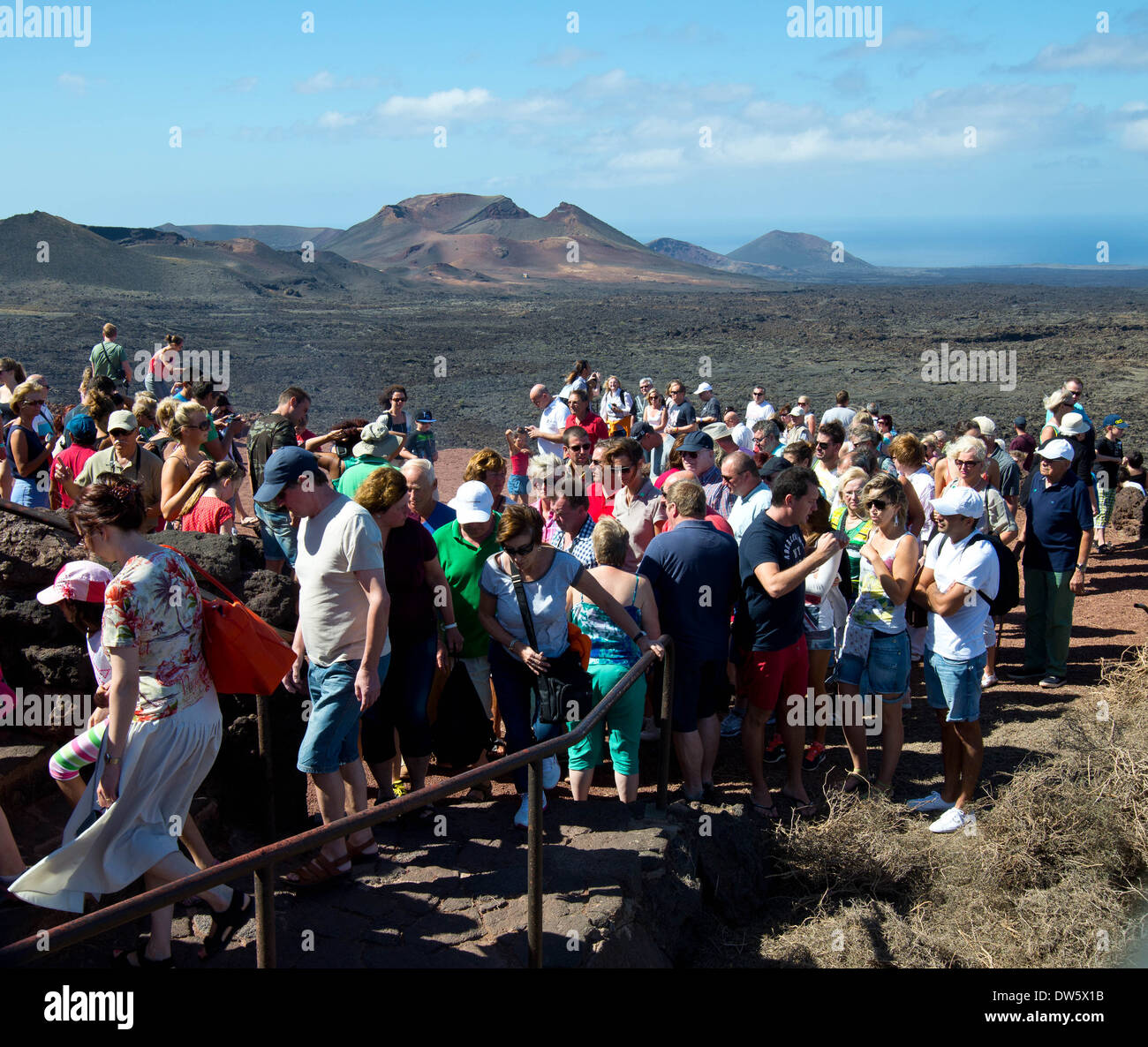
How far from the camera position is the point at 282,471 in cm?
423

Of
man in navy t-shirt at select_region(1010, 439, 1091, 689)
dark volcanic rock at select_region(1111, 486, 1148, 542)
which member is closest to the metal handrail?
man in navy t-shirt at select_region(1010, 439, 1091, 689)

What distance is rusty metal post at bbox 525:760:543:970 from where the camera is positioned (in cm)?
348

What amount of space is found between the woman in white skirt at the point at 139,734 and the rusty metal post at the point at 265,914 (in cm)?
83

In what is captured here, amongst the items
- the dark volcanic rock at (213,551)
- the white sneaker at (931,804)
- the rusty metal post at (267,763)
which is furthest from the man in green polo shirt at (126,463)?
the white sneaker at (931,804)

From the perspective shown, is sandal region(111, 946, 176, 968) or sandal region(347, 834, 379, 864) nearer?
sandal region(111, 946, 176, 968)

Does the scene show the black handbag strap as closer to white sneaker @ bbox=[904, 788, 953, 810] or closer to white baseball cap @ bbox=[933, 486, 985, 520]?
white baseball cap @ bbox=[933, 486, 985, 520]

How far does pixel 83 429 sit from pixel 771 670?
16.2ft

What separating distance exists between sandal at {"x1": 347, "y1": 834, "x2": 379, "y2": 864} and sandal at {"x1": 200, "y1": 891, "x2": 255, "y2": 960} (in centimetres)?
64

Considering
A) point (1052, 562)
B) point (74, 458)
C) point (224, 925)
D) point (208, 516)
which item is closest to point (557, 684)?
point (224, 925)

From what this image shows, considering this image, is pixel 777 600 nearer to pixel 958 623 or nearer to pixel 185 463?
pixel 958 623

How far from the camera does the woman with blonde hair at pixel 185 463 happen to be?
6.36m

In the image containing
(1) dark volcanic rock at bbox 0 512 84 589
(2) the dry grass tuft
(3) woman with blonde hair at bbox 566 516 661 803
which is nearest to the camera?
Result: (2) the dry grass tuft

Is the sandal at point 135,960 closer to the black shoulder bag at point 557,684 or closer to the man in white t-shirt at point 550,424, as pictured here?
the black shoulder bag at point 557,684
